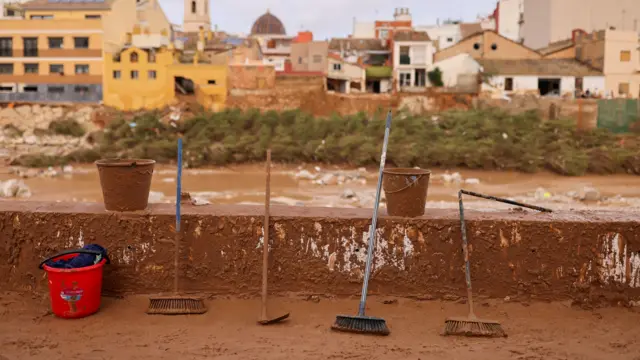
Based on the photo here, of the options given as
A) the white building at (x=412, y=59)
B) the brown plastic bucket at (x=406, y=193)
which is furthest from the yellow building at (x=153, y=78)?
the brown plastic bucket at (x=406, y=193)

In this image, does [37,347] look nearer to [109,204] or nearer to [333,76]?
[109,204]

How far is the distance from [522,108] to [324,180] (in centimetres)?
1447

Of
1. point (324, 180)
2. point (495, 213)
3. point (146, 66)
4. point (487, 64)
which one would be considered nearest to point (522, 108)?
point (487, 64)

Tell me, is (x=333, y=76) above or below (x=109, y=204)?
above

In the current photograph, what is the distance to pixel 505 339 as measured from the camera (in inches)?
162

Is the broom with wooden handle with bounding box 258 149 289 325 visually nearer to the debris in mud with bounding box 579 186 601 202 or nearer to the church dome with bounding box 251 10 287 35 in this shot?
the debris in mud with bounding box 579 186 601 202

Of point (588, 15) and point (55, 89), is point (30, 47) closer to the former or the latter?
point (55, 89)

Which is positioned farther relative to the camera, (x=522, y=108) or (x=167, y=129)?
(x=522, y=108)

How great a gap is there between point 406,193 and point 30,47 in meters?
33.1

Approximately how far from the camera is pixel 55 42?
3309 centimetres

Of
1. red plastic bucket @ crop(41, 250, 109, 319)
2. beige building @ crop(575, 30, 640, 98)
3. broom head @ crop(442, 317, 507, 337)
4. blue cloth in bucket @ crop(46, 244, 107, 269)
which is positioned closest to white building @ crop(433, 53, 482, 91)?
beige building @ crop(575, 30, 640, 98)

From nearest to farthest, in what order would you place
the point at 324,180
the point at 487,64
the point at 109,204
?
1. the point at 109,204
2. the point at 324,180
3. the point at 487,64

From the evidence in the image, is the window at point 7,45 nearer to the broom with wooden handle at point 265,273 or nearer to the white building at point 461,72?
the white building at point 461,72

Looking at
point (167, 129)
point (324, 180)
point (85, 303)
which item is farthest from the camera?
point (167, 129)
